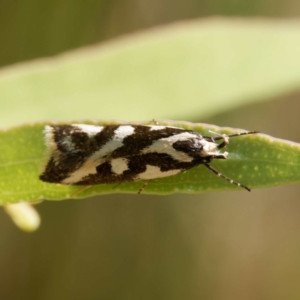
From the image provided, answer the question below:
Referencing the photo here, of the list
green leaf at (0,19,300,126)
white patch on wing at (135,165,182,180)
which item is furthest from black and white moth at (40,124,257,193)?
green leaf at (0,19,300,126)

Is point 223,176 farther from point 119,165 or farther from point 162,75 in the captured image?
point 162,75

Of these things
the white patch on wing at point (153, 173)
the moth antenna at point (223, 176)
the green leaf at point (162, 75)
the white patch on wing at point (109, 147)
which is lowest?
the moth antenna at point (223, 176)

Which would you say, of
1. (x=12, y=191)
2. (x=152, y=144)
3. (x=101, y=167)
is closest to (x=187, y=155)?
(x=152, y=144)

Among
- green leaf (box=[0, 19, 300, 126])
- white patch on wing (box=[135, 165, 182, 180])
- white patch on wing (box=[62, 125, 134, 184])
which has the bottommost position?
white patch on wing (box=[135, 165, 182, 180])

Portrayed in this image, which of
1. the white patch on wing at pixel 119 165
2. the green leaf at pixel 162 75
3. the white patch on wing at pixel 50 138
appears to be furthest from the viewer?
the green leaf at pixel 162 75

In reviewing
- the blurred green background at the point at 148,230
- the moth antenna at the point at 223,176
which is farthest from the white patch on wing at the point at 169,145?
the blurred green background at the point at 148,230

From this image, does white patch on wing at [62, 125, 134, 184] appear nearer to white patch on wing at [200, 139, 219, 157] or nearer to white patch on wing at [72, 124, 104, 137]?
white patch on wing at [72, 124, 104, 137]

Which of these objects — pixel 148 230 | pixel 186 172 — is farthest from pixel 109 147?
pixel 148 230

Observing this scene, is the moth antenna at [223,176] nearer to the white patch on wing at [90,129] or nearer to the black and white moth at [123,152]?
the black and white moth at [123,152]

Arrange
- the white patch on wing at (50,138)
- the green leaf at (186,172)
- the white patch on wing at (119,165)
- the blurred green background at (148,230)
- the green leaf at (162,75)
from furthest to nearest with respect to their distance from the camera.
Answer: the blurred green background at (148,230) < the green leaf at (162,75) < the white patch on wing at (119,165) < the white patch on wing at (50,138) < the green leaf at (186,172)
